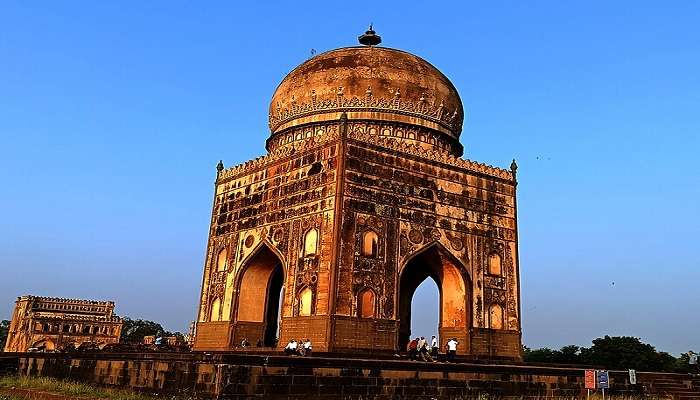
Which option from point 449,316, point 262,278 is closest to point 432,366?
point 449,316

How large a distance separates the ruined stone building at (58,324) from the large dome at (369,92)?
2637cm

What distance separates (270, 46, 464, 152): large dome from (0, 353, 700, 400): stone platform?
857cm

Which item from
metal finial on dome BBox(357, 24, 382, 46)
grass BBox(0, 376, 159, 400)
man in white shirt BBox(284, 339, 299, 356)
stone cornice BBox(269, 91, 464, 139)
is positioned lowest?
grass BBox(0, 376, 159, 400)

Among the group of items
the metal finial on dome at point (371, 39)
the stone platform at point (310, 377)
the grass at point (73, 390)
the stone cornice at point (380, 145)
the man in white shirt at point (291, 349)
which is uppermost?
the metal finial on dome at point (371, 39)

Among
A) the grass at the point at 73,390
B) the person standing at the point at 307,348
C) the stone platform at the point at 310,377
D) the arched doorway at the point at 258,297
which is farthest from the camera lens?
the arched doorway at the point at 258,297

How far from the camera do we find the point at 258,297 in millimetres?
17734

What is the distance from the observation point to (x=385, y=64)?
59.8ft

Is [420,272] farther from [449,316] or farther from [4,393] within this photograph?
[4,393]

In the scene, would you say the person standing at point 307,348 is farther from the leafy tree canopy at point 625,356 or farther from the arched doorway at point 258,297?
the leafy tree canopy at point 625,356

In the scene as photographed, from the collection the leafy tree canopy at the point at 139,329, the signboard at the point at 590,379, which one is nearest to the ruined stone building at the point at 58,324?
the leafy tree canopy at the point at 139,329

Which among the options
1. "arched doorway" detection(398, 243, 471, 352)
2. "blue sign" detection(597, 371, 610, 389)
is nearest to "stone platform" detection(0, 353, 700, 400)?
"blue sign" detection(597, 371, 610, 389)

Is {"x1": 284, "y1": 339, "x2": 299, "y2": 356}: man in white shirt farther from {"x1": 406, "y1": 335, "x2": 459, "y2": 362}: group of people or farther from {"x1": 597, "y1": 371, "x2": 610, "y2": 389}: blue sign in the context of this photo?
{"x1": 597, "y1": 371, "x2": 610, "y2": 389}: blue sign

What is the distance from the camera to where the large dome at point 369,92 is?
1773 cm

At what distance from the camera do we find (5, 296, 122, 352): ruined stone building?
Answer: 3841cm
